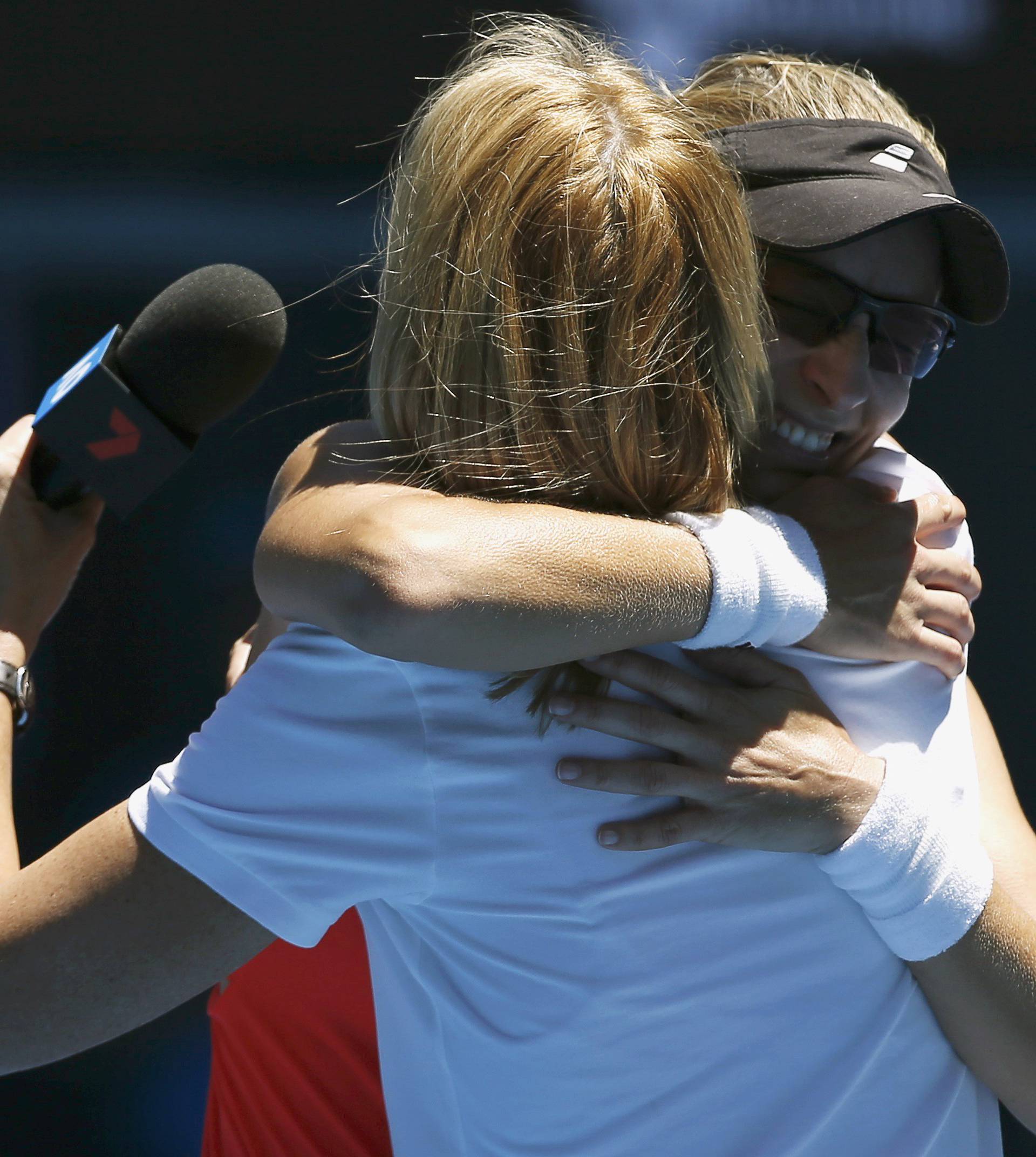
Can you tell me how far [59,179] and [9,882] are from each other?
1.63 meters

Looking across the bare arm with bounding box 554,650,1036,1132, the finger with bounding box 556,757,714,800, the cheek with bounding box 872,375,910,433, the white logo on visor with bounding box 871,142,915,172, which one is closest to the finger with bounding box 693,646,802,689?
the bare arm with bounding box 554,650,1036,1132

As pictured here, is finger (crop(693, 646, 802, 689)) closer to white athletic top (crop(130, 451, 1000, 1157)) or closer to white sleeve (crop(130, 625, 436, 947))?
white athletic top (crop(130, 451, 1000, 1157))

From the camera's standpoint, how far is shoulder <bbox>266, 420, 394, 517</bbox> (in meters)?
0.93

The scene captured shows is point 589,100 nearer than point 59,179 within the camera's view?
Yes

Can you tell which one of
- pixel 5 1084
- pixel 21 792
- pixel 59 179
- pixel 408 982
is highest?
pixel 59 179

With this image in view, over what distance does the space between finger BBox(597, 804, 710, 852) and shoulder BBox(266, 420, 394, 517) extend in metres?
0.34

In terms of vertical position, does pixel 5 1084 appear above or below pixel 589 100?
below

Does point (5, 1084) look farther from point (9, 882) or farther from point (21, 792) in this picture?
point (9, 882)

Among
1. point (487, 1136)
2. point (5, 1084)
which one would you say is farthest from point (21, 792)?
point (487, 1136)

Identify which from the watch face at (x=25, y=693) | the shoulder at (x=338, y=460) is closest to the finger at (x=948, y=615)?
the shoulder at (x=338, y=460)

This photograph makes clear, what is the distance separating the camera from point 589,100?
2.94ft

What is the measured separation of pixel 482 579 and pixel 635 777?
21 cm

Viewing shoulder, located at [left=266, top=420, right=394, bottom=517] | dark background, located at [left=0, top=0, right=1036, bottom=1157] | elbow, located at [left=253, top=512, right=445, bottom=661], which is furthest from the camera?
dark background, located at [left=0, top=0, right=1036, bottom=1157]

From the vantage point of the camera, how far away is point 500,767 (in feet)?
2.65
